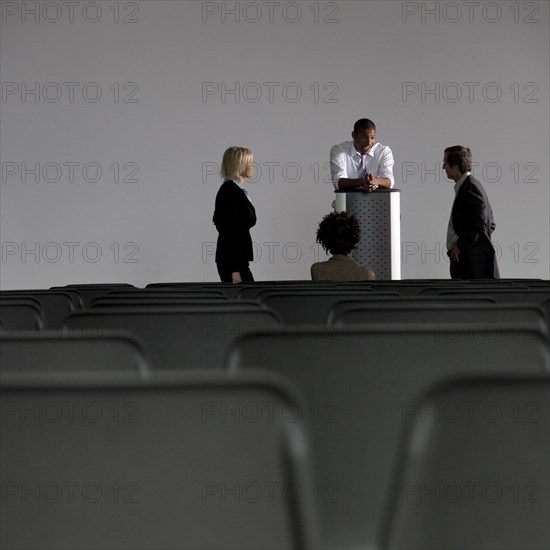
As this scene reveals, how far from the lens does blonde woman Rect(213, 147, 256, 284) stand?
6961mm

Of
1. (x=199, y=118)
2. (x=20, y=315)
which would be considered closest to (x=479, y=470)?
(x=20, y=315)

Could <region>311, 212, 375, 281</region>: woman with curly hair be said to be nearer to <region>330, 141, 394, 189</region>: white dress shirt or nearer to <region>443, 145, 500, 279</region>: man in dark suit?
<region>443, 145, 500, 279</region>: man in dark suit

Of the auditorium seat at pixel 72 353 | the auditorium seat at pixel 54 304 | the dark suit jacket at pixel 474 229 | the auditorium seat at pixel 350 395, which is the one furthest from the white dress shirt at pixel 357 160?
the auditorium seat at pixel 72 353

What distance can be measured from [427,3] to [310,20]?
124 cm

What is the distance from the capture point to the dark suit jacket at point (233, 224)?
6953mm

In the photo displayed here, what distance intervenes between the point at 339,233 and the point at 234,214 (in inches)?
67.9

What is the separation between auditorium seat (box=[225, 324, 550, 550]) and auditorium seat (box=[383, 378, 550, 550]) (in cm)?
47

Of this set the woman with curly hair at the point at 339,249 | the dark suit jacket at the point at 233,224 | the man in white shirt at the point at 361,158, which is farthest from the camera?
the man in white shirt at the point at 361,158

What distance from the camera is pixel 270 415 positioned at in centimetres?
108

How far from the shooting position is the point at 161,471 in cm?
108

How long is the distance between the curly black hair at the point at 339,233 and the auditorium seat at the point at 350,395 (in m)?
3.65

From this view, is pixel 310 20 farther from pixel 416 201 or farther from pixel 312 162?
pixel 416 201

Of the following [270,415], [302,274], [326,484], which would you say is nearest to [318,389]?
[326,484]

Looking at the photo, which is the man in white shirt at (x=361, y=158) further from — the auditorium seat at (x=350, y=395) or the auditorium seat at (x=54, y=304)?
the auditorium seat at (x=350, y=395)
